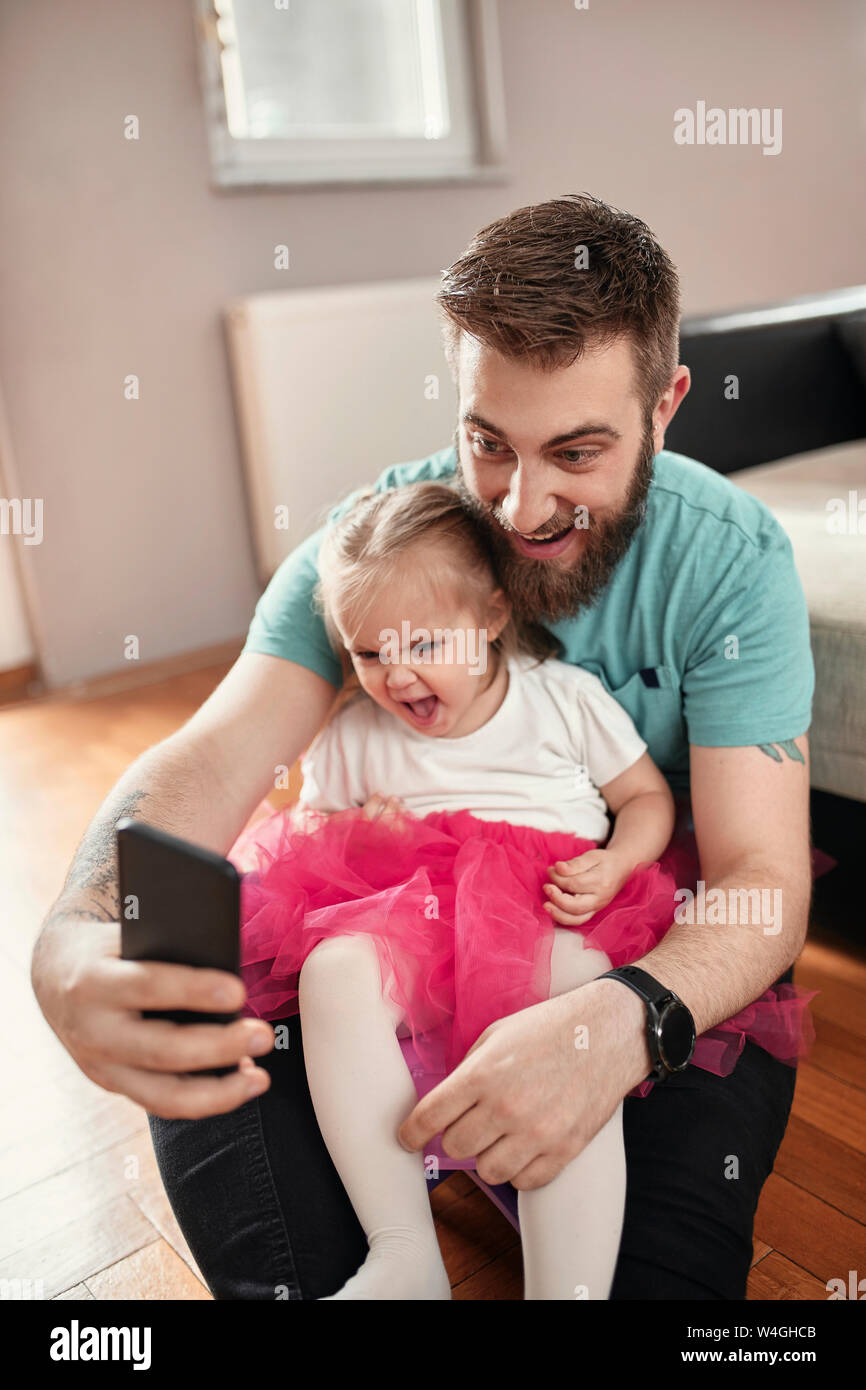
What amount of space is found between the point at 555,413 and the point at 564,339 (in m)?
0.06

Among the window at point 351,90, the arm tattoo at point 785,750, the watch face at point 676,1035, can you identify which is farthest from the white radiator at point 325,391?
the watch face at point 676,1035

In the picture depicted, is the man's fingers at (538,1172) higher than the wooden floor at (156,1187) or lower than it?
higher

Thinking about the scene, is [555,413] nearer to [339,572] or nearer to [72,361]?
[339,572]

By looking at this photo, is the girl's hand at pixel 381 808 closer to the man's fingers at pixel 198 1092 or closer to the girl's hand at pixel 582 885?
the girl's hand at pixel 582 885

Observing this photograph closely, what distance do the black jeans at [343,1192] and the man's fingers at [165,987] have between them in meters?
0.29

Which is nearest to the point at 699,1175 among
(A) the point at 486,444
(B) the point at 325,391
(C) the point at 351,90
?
(A) the point at 486,444

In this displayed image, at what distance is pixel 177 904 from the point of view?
0.66 m

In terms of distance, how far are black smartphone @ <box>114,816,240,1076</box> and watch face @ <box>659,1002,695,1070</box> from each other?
0.36m

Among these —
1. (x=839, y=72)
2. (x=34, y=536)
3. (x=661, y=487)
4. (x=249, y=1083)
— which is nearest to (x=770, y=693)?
(x=661, y=487)

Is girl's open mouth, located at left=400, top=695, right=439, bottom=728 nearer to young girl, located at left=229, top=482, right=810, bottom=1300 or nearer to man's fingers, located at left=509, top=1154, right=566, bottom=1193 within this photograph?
young girl, located at left=229, top=482, right=810, bottom=1300

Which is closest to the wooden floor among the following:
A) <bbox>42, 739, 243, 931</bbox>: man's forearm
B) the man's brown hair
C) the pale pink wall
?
<bbox>42, 739, 243, 931</bbox>: man's forearm

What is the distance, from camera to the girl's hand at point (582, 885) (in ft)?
3.34

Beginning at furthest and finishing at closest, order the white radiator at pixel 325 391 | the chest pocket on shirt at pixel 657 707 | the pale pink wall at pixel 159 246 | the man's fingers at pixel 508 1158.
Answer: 1. the white radiator at pixel 325 391
2. the pale pink wall at pixel 159 246
3. the chest pocket on shirt at pixel 657 707
4. the man's fingers at pixel 508 1158

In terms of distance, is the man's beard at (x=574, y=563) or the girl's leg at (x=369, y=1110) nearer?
the girl's leg at (x=369, y=1110)
